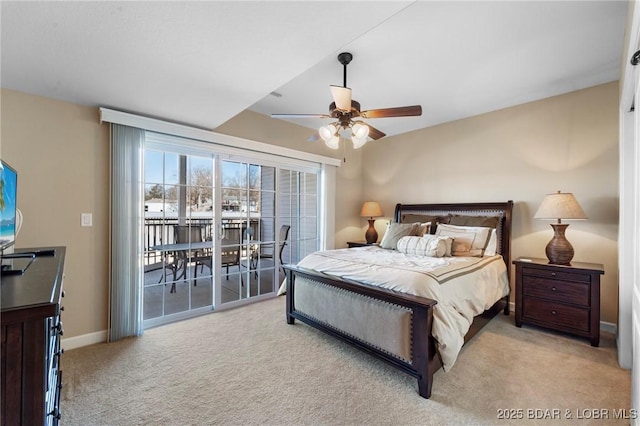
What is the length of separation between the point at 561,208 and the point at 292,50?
9.81 ft

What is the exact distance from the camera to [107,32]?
64.0 inches

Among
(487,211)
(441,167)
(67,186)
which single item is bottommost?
(487,211)

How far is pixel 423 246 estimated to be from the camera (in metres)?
3.24

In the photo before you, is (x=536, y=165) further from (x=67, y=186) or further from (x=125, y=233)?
(x=67, y=186)

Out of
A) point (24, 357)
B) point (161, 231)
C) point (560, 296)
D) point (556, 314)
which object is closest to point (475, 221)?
point (560, 296)

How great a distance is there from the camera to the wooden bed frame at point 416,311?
190cm

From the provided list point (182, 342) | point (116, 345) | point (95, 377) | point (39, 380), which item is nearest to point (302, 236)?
point (182, 342)

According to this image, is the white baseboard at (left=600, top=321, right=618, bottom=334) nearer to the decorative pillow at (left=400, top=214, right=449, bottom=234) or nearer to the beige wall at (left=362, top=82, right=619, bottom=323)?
the beige wall at (left=362, top=82, right=619, bottom=323)

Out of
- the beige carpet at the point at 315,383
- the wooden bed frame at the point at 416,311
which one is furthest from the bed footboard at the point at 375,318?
the beige carpet at the point at 315,383

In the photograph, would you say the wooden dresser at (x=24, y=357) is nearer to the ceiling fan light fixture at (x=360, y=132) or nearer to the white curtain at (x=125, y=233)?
the white curtain at (x=125, y=233)

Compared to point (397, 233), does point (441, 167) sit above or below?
above

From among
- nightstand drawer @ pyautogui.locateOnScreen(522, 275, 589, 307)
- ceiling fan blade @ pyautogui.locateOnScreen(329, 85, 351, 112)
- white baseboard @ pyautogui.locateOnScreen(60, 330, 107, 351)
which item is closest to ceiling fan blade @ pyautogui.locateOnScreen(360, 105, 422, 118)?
ceiling fan blade @ pyautogui.locateOnScreen(329, 85, 351, 112)

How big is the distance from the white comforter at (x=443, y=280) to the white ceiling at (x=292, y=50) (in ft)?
5.63

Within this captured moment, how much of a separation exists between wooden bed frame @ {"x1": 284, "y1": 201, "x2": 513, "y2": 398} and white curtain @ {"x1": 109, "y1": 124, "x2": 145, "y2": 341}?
1570mm
